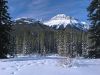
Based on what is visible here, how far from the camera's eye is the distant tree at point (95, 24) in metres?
36.7

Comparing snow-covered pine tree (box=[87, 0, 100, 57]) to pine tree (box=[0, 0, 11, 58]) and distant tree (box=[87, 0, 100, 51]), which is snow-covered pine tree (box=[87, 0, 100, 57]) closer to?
distant tree (box=[87, 0, 100, 51])

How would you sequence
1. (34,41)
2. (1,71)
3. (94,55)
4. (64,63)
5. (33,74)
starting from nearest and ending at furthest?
1. (33,74)
2. (1,71)
3. (64,63)
4. (94,55)
5. (34,41)

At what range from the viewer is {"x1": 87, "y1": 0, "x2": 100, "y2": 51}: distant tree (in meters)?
36.7

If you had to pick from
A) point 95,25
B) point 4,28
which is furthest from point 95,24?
point 4,28

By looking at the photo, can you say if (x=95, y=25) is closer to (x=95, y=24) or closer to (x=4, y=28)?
(x=95, y=24)

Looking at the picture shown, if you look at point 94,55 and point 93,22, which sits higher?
point 93,22

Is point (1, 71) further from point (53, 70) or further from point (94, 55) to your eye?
point (94, 55)

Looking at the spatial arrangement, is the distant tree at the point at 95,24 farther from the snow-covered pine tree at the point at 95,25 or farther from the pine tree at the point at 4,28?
the pine tree at the point at 4,28

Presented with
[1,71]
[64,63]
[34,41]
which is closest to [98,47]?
[64,63]

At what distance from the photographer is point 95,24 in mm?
37094

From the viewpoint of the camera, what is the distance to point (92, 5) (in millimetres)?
37688

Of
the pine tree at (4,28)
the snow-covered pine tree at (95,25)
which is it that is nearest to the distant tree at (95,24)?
the snow-covered pine tree at (95,25)

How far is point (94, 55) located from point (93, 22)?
4.04 m

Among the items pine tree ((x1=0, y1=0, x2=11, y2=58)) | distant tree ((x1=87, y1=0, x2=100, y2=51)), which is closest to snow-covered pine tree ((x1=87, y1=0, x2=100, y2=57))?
distant tree ((x1=87, y1=0, x2=100, y2=51))
